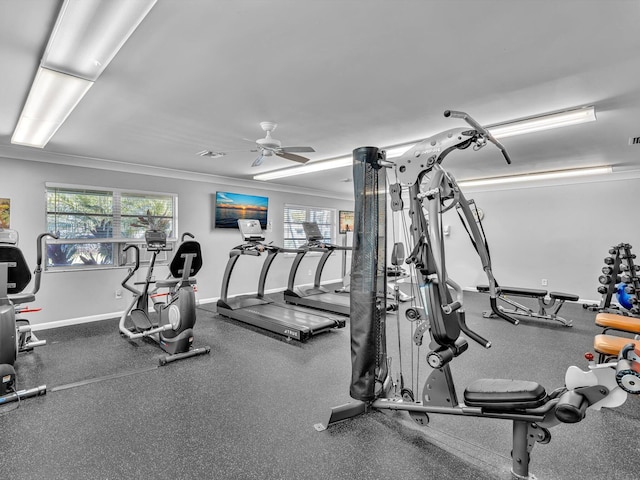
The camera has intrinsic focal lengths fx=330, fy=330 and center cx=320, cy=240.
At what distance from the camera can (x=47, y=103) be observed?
271 centimetres

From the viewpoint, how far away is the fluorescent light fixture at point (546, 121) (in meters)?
2.96

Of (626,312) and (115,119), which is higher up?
(115,119)

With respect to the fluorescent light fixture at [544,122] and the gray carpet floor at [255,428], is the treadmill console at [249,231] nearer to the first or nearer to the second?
the gray carpet floor at [255,428]

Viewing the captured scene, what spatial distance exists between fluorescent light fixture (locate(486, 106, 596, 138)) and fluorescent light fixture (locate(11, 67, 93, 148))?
3670mm

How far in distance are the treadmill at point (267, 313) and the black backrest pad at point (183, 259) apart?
3.70 feet

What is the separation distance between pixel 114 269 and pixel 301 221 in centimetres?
435

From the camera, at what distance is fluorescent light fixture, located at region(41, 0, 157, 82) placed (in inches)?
58.9

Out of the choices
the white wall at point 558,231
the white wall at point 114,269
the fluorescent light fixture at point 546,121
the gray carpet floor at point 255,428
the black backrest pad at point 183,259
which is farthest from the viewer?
the white wall at point 558,231

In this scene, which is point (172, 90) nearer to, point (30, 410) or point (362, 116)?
point (362, 116)

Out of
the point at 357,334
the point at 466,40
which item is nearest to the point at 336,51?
the point at 466,40

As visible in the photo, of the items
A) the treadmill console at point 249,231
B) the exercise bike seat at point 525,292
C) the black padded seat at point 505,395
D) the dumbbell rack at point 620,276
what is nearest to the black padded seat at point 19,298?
the treadmill console at point 249,231

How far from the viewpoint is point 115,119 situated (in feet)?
11.0

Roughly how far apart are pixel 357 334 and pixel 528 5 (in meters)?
2.11

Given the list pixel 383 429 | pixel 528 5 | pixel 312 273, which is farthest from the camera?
pixel 312 273
